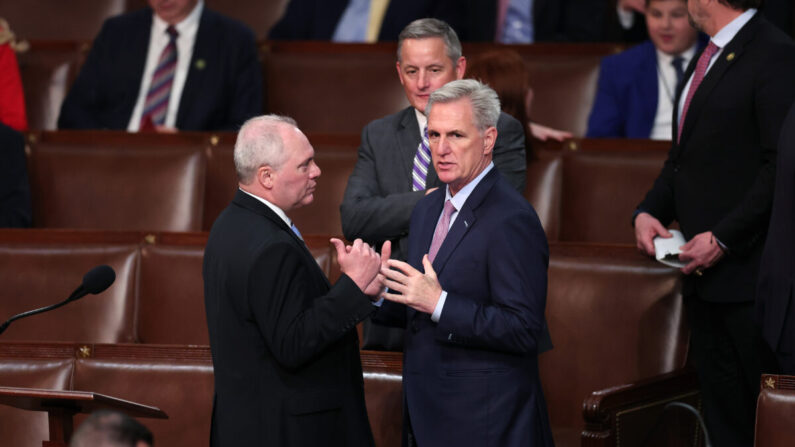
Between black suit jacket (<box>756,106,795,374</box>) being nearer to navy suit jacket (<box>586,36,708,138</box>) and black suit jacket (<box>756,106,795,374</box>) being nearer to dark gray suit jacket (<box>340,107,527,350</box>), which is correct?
dark gray suit jacket (<box>340,107,527,350</box>)

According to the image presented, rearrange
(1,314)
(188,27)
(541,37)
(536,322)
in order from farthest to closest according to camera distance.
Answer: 1. (541,37)
2. (188,27)
3. (1,314)
4. (536,322)

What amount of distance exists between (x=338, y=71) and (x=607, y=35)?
107 centimetres

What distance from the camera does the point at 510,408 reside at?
1.72 m

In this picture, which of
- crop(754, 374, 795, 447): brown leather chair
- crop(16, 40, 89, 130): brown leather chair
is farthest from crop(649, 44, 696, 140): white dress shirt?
crop(16, 40, 89, 130): brown leather chair

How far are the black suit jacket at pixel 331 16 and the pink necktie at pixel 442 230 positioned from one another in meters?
2.06

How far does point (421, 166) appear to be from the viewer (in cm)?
217

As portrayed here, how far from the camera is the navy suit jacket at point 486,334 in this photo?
1694 millimetres

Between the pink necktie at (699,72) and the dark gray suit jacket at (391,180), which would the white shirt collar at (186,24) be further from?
the pink necktie at (699,72)

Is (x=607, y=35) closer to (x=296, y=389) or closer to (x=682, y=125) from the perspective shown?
(x=682, y=125)

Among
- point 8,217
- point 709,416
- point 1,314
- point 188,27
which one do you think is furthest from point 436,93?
point 188,27

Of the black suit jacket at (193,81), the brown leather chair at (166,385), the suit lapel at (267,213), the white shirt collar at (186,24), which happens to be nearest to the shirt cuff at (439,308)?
the suit lapel at (267,213)

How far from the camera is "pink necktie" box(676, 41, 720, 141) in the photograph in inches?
89.4

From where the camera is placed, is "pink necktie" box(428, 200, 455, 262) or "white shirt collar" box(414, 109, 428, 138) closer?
"pink necktie" box(428, 200, 455, 262)

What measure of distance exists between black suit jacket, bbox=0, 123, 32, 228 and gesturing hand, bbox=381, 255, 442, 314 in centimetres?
160
